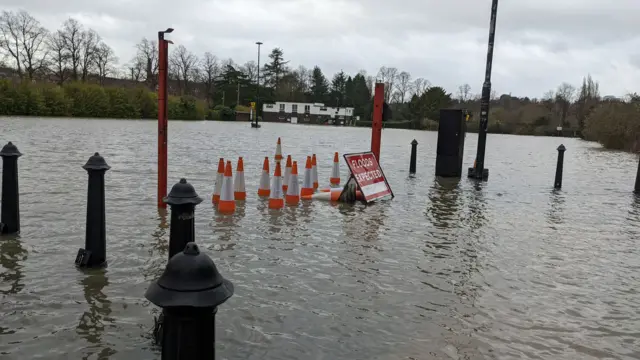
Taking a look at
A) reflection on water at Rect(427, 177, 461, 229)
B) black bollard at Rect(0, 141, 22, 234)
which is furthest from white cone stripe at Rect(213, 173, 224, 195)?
reflection on water at Rect(427, 177, 461, 229)

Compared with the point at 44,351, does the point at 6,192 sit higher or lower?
higher

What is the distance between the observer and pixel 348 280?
5.27 meters

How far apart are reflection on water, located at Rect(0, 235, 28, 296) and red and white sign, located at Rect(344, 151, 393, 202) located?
214 inches

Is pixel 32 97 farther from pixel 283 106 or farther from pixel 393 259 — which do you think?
pixel 283 106

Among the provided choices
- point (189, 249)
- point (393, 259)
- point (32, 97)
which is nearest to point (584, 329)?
point (393, 259)

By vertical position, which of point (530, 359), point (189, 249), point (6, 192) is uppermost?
point (189, 249)

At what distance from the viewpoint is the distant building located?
106 metres

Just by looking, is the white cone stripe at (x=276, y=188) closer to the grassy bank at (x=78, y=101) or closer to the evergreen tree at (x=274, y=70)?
the grassy bank at (x=78, y=101)

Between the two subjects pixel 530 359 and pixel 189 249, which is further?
pixel 530 359

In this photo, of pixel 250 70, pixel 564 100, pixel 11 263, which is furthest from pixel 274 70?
pixel 11 263

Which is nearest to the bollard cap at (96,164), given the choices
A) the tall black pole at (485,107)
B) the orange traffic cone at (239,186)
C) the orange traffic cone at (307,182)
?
the orange traffic cone at (239,186)

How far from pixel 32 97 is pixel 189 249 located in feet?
175

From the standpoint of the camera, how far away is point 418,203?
1041 centimetres

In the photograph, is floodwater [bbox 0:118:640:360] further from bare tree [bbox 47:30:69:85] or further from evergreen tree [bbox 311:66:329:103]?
evergreen tree [bbox 311:66:329:103]
